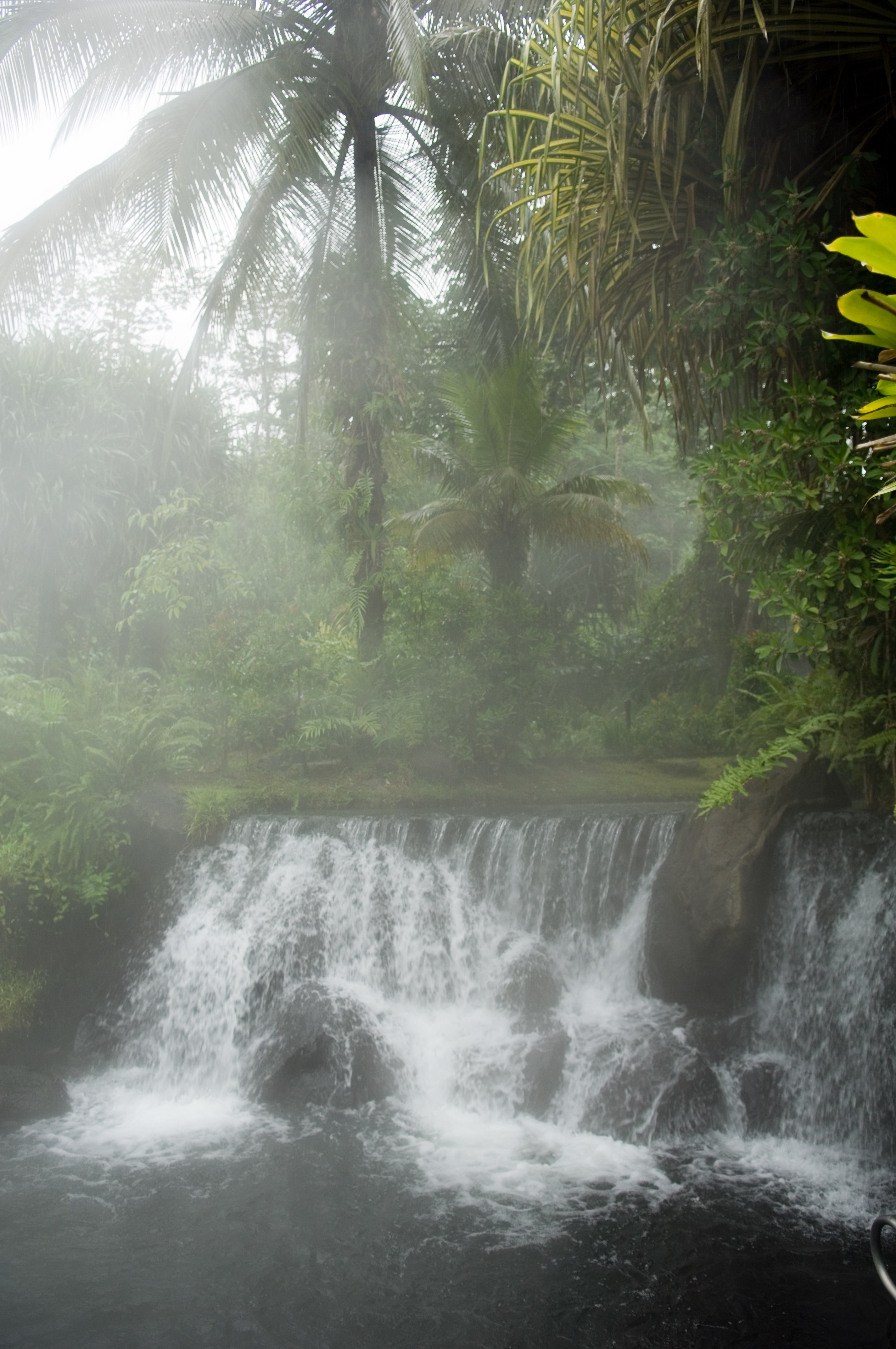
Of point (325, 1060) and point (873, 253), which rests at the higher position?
point (873, 253)

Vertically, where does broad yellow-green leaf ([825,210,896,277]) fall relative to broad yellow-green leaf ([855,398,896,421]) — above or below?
above

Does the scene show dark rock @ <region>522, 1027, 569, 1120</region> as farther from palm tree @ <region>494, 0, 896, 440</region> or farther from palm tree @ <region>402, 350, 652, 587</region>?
palm tree @ <region>402, 350, 652, 587</region>

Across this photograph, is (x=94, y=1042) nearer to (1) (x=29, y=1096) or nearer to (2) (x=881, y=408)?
(1) (x=29, y=1096)

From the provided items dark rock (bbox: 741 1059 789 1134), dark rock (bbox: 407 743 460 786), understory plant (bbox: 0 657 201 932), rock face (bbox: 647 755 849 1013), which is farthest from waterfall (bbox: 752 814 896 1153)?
understory plant (bbox: 0 657 201 932)

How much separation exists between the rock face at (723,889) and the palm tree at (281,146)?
219 inches

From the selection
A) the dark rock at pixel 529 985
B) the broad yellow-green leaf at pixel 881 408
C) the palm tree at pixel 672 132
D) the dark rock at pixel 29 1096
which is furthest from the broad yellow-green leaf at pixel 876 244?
the dark rock at pixel 29 1096

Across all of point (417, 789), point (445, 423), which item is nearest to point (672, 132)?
point (417, 789)

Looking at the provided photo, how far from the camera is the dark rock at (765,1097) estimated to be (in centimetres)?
743

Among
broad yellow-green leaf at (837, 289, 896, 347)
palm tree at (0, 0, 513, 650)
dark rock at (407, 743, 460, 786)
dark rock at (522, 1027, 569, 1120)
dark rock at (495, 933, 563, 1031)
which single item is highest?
palm tree at (0, 0, 513, 650)

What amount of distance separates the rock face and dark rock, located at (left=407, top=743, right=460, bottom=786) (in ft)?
13.3

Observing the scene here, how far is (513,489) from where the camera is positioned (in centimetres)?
1378

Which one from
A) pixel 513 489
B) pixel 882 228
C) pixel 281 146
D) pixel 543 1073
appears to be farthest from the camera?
pixel 513 489

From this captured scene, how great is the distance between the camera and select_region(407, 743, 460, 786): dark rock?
12.2 meters

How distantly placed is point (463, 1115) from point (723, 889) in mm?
2650
